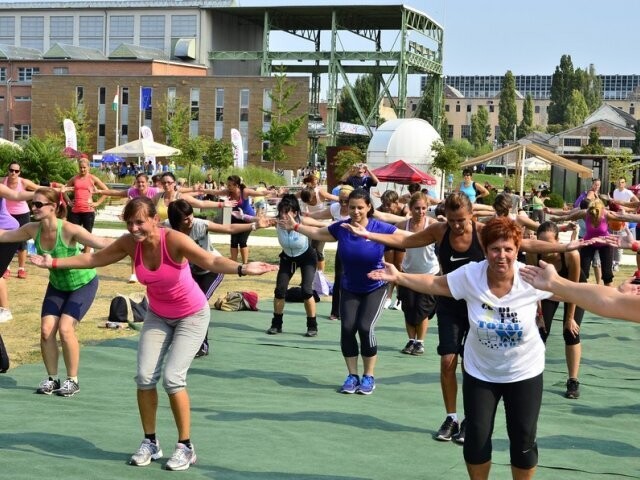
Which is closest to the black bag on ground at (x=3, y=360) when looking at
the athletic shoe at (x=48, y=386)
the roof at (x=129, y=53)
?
the athletic shoe at (x=48, y=386)

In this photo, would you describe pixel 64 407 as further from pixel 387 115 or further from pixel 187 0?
pixel 387 115

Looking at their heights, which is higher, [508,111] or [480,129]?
[508,111]

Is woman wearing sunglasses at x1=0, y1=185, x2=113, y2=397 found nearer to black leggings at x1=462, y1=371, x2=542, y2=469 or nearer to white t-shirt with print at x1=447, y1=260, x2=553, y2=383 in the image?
white t-shirt with print at x1=447, y1=260, x2=553, y2=383

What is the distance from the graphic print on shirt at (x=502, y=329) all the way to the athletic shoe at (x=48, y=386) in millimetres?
4577

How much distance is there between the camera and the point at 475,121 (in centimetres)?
14650

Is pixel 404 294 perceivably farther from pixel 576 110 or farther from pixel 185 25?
pixel 576 110

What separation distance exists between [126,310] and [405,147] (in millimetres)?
33470

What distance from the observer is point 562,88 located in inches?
6619

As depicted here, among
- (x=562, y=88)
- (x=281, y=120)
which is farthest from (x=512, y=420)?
(x=562, y=88)

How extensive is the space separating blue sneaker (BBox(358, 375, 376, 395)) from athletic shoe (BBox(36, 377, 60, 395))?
2722mm

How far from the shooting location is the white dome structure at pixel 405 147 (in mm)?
45594

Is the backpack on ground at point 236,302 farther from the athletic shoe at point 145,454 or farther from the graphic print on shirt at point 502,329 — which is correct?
the graphic print on shirt at point 502,329

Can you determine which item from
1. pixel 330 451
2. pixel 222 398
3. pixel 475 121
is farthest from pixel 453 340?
pixel 475 121

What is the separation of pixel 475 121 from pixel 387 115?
16046mm
